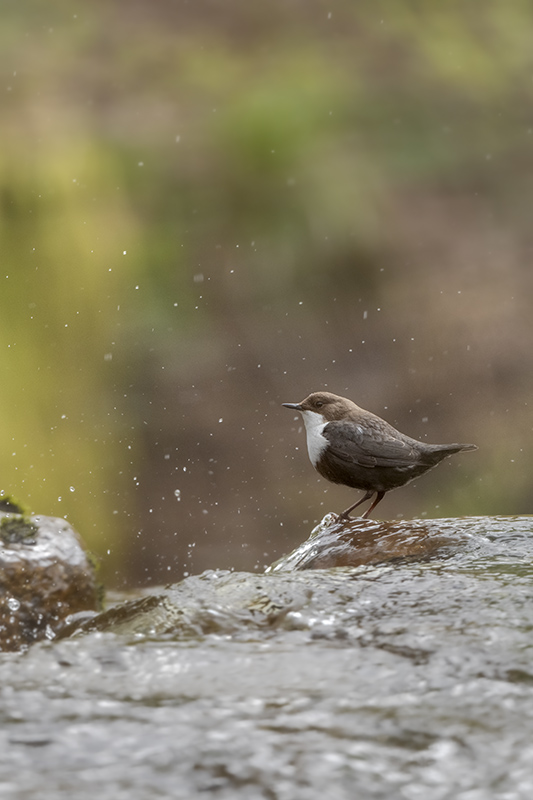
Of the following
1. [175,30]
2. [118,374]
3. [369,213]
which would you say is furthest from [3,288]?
[175,30]

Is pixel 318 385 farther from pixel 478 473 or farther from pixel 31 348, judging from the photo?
pixel 31 348

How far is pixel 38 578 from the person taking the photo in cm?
346

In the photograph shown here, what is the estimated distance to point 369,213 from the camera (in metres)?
11.3

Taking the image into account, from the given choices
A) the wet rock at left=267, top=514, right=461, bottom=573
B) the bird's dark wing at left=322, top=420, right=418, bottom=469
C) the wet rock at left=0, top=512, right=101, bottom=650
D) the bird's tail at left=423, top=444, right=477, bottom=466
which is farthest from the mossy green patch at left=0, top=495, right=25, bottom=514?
the bird's tail at left=423, top=444, right=477, bottom=466

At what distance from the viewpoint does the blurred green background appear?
876 centimetres

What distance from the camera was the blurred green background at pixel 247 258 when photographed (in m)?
8.76

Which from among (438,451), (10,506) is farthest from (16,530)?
(438,451)

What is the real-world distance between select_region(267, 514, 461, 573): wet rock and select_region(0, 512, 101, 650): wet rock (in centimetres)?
92

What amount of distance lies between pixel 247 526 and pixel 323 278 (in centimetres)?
316

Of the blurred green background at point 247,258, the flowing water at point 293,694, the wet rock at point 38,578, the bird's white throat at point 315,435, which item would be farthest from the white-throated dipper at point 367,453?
the blurred green background at point 247,258

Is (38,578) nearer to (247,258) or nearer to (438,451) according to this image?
(438,451)

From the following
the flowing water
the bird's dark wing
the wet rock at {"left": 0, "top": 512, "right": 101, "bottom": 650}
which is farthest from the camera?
the bird's dark wing

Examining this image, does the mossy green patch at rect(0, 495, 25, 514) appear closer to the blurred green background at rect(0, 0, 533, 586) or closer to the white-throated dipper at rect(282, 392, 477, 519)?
the white-throated dipper at rect(282, 392, 477, 519)

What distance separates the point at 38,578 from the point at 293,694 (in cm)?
142
